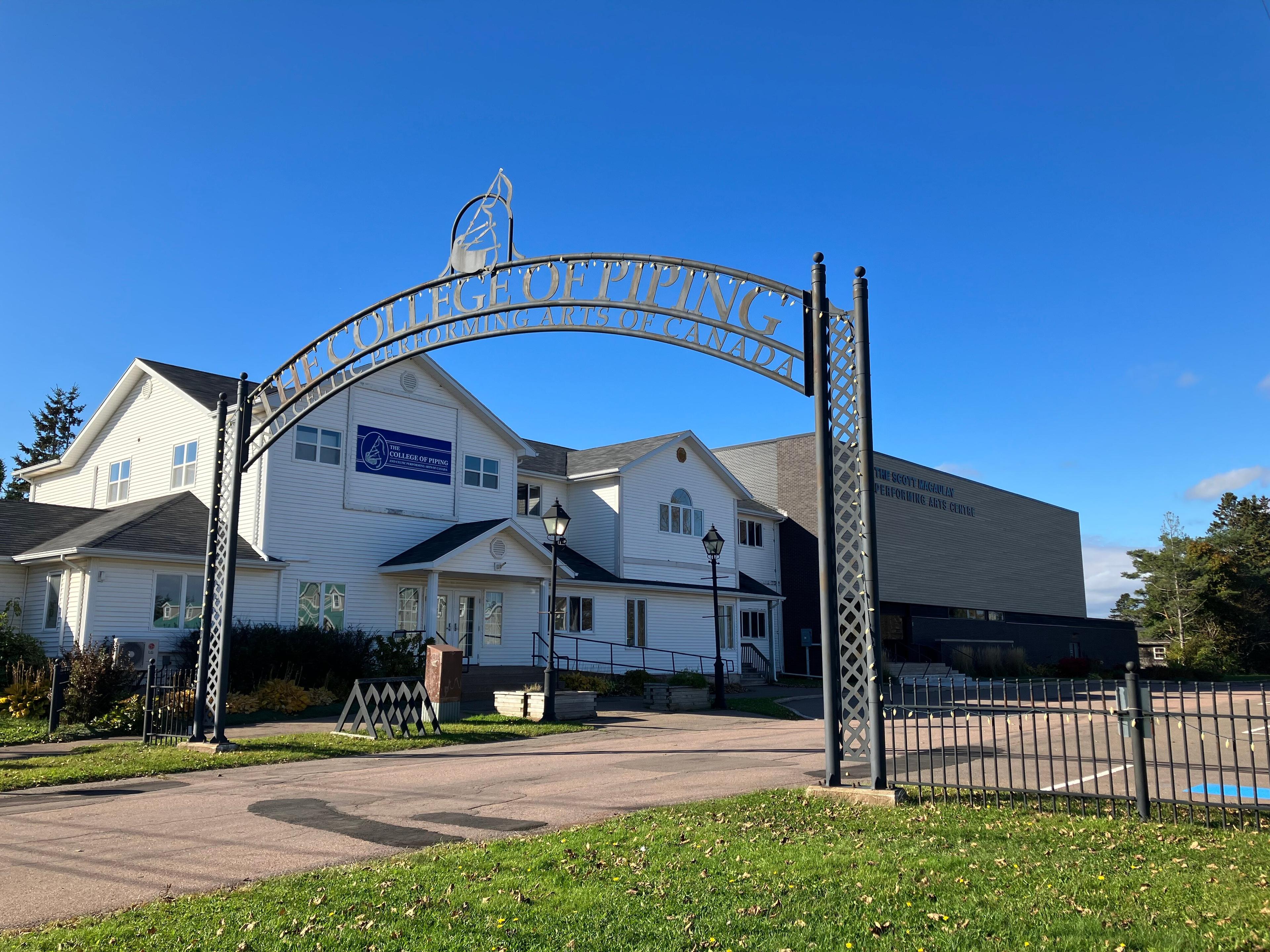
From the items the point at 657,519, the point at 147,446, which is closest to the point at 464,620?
the point at 657,519

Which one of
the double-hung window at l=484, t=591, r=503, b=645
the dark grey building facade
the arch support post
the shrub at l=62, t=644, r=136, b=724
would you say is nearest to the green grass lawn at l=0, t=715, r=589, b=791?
the shrub at l=62, t=644, r=136, b=724

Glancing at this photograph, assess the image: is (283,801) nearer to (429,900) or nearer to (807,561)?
(429,900)

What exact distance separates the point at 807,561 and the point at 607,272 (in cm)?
3054

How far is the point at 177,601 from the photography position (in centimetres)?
2358

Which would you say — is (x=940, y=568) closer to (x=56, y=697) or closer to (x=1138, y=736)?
(x=56, y=697)

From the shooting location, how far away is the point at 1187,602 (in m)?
68.4

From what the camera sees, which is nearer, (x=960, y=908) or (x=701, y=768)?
(x=960, y=908)

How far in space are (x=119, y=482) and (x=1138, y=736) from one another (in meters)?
29.5

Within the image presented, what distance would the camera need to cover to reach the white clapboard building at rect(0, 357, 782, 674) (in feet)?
78.0

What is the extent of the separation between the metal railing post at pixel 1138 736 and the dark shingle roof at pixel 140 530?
19694 mm

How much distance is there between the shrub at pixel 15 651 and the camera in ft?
72.2

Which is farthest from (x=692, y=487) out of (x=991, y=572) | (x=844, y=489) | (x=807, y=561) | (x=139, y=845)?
(x=139, y=845)

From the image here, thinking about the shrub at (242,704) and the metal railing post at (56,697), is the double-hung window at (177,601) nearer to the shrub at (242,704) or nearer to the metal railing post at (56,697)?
the shrub at (242,704)

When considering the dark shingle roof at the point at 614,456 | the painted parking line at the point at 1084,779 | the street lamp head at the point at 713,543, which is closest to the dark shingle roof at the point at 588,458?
the dark shingle roof at the point at 614,456
